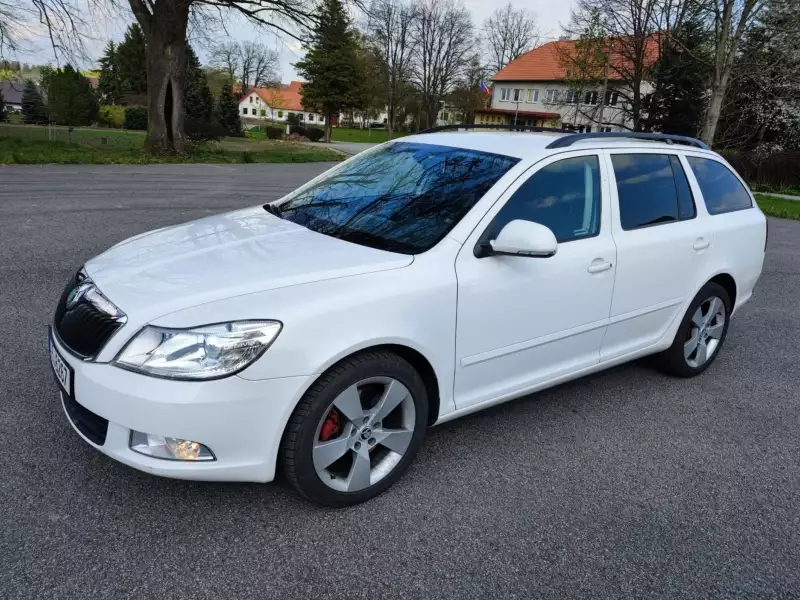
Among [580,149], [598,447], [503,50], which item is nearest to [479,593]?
[598,447]

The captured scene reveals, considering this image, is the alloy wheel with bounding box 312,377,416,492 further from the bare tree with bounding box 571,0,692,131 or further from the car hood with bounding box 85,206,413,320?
the bare tree with bounding box 571,0,692,131

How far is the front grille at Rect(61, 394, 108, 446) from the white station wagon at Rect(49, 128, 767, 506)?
0.04 feet

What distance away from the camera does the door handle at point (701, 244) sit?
4.13m

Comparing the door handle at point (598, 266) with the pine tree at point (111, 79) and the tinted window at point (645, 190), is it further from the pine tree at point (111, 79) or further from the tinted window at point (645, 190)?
the pine tree at point (111, 79)

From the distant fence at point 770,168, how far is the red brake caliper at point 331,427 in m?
29.1

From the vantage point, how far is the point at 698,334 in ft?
14.7

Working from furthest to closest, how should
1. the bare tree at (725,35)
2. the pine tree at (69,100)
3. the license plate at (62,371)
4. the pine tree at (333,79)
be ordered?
the pine tree at (69,100) → the pine tree at (333,79) → the bare tree at (725,35) → the license plate at (62,371)

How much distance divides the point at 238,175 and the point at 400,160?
15180 millimetres

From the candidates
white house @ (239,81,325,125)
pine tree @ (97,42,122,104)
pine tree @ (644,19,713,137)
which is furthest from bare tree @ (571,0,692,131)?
white house @ (239,81,325,125)

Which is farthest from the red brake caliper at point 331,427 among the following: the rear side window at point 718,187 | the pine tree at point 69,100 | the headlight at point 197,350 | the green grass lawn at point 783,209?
the pine tree at point 69,100

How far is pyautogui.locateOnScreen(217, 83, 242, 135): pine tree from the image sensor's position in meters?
58.4

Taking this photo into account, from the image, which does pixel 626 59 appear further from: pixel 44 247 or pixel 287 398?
pixel 287 398

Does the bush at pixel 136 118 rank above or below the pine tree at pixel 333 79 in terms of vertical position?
below

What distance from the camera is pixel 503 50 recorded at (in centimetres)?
7162
